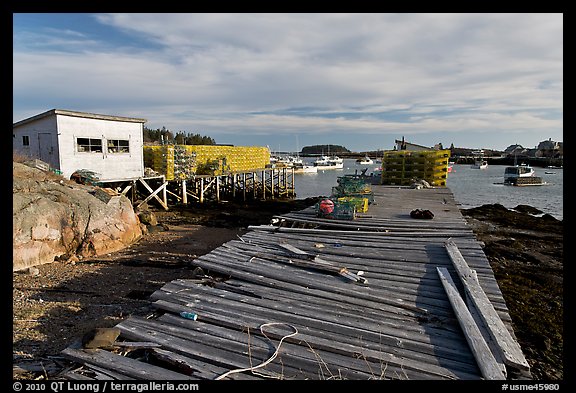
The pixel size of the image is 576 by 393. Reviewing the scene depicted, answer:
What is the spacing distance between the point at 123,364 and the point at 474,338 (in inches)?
154

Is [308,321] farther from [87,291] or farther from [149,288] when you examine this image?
[87,291]

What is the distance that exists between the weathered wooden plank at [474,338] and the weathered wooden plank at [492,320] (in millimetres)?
156

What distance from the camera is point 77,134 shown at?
2067 centimetres

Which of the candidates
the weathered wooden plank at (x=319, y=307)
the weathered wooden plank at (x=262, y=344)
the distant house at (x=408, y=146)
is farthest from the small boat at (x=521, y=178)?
the weathered wooden plank at (x=262, y=344)

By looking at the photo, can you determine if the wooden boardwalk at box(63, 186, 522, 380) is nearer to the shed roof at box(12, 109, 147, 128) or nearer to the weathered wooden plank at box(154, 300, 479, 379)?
the weathered wooden plank at box(154, 300, 479, 379)

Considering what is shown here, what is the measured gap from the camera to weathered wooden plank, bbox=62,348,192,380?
362cm

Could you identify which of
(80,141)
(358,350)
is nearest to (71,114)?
(80,141)

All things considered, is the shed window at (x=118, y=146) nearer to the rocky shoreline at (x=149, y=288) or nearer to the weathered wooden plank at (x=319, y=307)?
the rocky shoreline at (x=149, y=288)

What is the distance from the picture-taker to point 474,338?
4.06 m

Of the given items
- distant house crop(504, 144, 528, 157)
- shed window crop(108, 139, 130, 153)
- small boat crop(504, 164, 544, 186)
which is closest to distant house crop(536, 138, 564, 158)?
distant house crop(504, 144, 528, 157)

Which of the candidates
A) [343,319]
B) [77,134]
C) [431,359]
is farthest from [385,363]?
[77,134]

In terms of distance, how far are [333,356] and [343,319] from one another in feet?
2.72

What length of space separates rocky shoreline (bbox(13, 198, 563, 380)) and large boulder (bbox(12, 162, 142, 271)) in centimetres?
63
